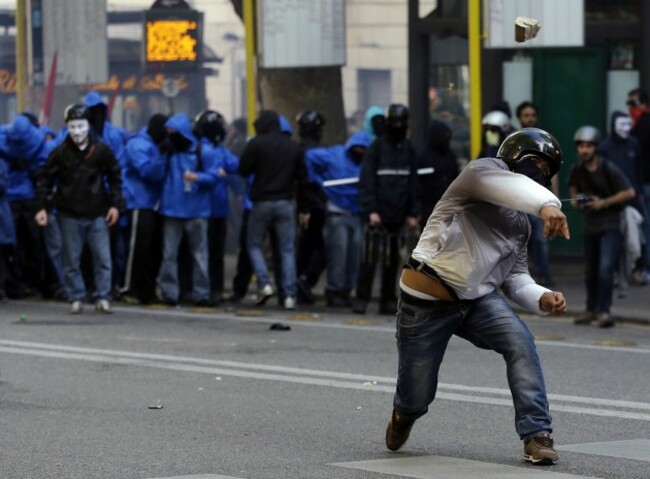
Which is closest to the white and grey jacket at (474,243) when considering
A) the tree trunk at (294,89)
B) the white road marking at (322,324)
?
the white road marking at (322,324)

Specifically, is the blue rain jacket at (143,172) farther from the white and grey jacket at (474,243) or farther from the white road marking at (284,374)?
the white and grey jacket at (474,243)

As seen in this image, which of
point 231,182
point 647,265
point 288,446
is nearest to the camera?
point 288,446

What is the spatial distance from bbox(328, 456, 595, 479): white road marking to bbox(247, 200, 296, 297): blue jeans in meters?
8.34

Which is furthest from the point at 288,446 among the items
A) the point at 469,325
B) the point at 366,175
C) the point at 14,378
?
the point at 366,175

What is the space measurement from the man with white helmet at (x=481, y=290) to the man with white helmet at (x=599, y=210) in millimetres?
6690

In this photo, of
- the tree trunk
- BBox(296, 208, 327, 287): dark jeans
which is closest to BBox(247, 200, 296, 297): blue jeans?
BBox(296, 208, 327, 287): dark jeans

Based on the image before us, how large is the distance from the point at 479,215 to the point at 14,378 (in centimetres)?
436

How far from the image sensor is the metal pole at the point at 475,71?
1803cm

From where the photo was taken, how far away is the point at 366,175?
53.6 feet

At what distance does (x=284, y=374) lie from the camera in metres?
12.0

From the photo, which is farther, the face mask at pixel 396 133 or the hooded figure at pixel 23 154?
the hooded figure at pixel 23 154

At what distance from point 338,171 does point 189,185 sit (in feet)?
4.49

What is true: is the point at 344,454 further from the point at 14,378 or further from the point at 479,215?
the point at 14,378

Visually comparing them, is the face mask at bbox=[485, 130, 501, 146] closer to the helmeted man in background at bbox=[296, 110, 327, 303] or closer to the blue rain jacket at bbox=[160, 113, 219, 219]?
the helmeted man in background at bbox=[296, 110, 327, 303]
